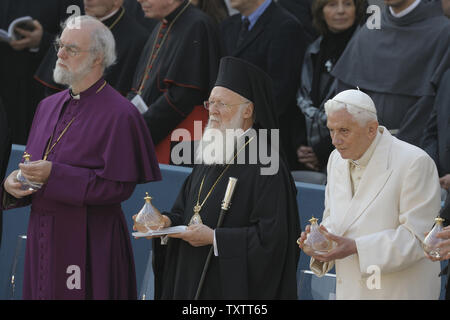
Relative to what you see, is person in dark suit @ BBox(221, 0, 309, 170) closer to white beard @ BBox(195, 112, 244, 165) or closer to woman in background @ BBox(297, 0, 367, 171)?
woman in background @ BBox(297, 0, 367, 171)

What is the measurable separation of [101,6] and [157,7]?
86 cm

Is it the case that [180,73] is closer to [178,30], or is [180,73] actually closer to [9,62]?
[178,30]

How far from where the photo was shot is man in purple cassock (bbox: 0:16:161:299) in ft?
20.8

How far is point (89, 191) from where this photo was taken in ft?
20.3

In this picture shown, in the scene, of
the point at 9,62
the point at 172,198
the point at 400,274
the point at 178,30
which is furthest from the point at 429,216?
the point at 9,62

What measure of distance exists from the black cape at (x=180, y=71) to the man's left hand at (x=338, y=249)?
9.56 feet

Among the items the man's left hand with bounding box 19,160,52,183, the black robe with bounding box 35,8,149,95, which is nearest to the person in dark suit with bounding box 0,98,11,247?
the man's left hand with bounding box 19,160,52,183

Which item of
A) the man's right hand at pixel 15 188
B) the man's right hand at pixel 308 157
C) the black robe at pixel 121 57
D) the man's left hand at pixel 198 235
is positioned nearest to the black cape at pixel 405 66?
the man's right hand at pixel 308 157

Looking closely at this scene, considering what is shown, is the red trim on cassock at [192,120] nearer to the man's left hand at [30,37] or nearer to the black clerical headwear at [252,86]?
the man's left hand at [30,37]

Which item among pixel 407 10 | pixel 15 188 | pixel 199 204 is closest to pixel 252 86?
pixel 199 204

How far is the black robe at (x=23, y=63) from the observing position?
30.7 feet

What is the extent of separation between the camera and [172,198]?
799 cm

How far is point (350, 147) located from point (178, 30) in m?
3.18

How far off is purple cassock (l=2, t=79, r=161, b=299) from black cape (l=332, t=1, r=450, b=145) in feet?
6.70
